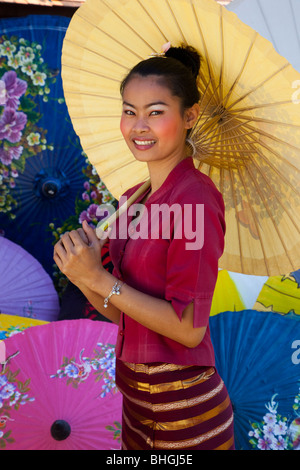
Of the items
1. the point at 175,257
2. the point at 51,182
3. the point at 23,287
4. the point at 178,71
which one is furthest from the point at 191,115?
the point at 51,182

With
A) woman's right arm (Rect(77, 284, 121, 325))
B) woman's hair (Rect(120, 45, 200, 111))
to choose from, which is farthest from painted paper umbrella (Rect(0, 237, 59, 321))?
woman's hair (Rect(120, 45, 200, 111))

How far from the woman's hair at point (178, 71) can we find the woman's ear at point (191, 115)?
0.01 meters

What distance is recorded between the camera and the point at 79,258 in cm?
114

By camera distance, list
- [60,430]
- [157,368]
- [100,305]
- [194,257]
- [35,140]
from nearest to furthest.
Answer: [194,257], [157,368], [100,305], [60,430], [35,140]

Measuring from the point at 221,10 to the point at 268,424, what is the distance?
1637 millimetres

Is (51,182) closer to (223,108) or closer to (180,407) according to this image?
(223,108)

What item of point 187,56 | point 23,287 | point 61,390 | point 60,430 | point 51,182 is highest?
point 51,182

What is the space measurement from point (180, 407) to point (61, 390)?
2.96 ft

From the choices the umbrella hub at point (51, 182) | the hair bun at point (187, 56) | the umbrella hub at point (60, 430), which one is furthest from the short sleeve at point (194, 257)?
the umbrella hub at point (51, 182)

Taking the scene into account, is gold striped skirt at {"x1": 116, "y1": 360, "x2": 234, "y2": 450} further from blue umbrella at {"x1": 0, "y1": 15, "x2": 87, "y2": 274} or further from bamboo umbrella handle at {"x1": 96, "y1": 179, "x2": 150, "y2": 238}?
blue umbrella at {"x1": 0, "y1": 15, "x2": 87, "y2": 274}

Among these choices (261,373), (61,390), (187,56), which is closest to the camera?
(187,56)

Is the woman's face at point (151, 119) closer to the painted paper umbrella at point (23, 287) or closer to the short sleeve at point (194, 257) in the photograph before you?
the short sleeve at point (194, 257)

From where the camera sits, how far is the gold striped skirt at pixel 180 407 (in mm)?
1157

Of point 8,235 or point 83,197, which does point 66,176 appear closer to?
point 83,197
